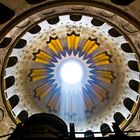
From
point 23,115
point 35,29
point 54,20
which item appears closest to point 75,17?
point 54,20

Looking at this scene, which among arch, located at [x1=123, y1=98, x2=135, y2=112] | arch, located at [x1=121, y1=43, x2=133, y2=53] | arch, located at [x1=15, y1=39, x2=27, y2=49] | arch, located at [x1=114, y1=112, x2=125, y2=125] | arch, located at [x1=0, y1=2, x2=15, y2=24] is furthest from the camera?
arch, located at [x1=114, y1=112, x2=125, y2=125]

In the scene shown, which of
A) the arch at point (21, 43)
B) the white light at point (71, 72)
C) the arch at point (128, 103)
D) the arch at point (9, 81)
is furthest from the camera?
the white light at point (71, 72)

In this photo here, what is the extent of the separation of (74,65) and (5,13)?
10238mm

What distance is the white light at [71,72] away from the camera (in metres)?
23.8

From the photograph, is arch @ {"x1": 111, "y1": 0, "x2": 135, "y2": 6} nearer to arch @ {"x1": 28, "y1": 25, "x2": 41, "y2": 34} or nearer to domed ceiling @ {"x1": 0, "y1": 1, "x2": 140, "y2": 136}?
domed ceiling @ {"x1": 0, "y1": 1, "x2": 140, "y2": 136}

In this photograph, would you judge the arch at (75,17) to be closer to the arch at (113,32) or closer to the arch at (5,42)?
the arch at (113,32)

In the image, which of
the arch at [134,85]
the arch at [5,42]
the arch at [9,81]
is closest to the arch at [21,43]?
the arch at [5,42]

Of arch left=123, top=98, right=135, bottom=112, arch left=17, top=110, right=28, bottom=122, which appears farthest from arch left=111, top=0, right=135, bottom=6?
arch left=17, top=110, right=28, bottom=122

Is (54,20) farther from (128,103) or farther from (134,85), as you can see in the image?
(128,103)

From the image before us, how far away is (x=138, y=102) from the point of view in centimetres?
1884

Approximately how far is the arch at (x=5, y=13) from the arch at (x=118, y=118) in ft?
31.2

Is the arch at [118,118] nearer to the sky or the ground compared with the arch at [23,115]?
nearer to the ground

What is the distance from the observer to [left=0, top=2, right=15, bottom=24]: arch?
45.9 feet

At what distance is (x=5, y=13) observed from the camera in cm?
1434
